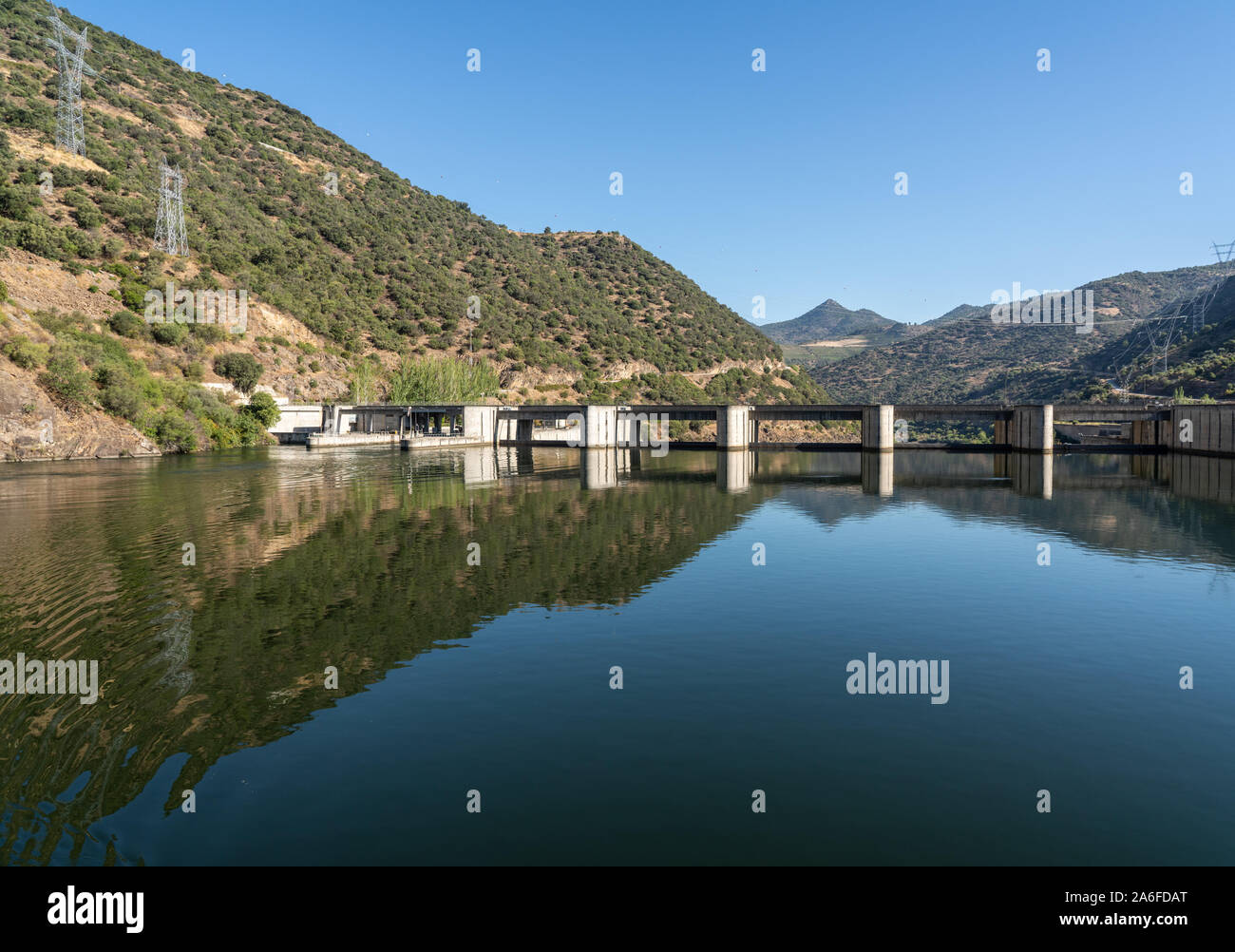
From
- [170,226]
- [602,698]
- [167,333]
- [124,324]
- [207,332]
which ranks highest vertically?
[170,226]

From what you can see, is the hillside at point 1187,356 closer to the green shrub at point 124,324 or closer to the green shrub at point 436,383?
the green shrub at point 436,383

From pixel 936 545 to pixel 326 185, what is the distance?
533ft

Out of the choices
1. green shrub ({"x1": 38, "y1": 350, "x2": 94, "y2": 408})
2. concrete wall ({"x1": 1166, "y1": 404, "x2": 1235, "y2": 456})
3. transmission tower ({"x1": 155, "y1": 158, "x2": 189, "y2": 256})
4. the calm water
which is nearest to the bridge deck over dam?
concrete wall ({"x1": 1166, "y1": 404, "x2": 1235, "y2": 456})

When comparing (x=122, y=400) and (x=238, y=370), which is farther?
(x=238, y=370)

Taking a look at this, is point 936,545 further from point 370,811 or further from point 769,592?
point 370,811

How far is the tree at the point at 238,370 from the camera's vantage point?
305ft

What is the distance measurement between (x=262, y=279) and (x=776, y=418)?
252 ft

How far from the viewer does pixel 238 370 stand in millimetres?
92750

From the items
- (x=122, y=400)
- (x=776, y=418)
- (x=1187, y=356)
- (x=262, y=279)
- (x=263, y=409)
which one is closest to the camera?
(x=122, y=400)

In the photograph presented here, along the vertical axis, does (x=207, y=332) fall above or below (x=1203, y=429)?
above

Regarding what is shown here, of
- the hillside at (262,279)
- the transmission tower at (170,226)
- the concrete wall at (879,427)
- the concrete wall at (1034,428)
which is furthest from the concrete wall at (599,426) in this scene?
the transmission tower at (170,226)

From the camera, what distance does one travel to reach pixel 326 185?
16188 centimetres

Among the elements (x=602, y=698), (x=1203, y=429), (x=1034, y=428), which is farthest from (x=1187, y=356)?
(x=602, y=698)

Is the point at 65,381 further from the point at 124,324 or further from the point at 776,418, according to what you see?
the point at 776,418
